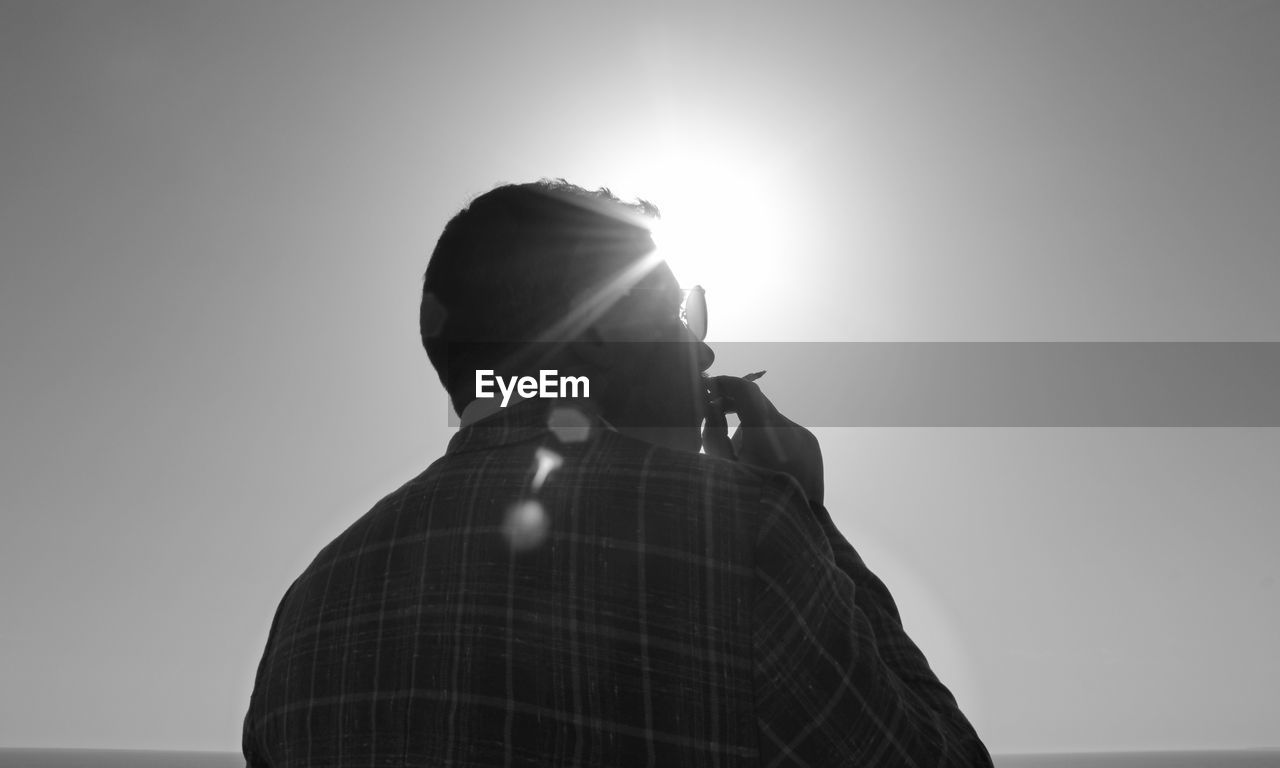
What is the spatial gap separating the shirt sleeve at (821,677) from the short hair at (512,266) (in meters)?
0.63

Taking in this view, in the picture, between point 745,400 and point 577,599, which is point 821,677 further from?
point 745,400

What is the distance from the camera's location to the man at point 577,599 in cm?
122

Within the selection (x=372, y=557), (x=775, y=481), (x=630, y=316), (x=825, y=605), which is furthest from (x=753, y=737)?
(x=630, y=316)

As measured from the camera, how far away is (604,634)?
4.16 feet

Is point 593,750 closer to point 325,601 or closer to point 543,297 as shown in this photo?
point 325,601

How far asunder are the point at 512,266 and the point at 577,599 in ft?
2.43

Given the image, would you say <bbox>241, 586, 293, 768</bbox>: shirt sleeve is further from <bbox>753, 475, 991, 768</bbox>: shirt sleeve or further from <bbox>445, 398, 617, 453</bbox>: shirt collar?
<bbox>753, 475, 991, 768</bbox>: shirt sleeve

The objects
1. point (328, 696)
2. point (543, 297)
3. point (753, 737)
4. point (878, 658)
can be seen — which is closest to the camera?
point (753, 737)

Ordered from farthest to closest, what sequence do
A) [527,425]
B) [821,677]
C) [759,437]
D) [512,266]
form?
[759,437]
[512,266]
[527,425]
[821,677]

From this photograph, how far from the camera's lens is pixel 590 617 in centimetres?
128

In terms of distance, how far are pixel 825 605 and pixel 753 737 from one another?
0.76 ft

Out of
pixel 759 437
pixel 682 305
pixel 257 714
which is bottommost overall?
pixel 257 714

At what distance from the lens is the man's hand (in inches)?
74.0

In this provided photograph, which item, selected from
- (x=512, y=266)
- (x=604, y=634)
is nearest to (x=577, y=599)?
(x=604, y=634)
